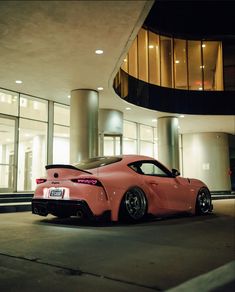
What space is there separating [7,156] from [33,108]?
2678 millimetres

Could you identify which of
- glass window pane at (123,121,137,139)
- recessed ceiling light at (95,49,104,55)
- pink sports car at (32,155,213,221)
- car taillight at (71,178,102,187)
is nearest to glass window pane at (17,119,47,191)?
glass window pane at (123,121,137,139)

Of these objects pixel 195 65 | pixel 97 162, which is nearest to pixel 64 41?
pixel 97 162

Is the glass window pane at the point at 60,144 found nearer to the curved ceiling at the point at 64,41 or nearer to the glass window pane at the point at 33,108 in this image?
the glass window pane at the point at 33,108

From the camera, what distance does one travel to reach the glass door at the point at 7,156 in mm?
15078

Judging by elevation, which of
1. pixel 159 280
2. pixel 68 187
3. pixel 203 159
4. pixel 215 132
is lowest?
pixel 159 280

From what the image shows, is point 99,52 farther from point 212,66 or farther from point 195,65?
point 212,66

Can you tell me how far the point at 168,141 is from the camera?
2119 centimetres

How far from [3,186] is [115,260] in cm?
1193

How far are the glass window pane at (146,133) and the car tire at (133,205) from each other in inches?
625

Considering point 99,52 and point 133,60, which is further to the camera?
point 133,60

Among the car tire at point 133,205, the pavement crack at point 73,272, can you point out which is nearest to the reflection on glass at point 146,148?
the car tire at point 133,205

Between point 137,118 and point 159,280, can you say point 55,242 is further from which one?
point 137,118

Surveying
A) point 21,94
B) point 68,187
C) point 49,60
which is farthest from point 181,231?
point 21,94

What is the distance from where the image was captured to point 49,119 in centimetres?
1723
